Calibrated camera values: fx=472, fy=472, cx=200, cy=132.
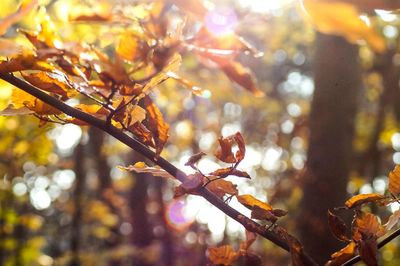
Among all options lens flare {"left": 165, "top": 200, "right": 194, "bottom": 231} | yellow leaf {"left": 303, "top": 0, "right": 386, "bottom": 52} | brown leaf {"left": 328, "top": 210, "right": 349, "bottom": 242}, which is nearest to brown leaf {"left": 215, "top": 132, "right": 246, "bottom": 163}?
brown leaf {"left": 328, "top": 210, "right": 349, "bottom": 242}

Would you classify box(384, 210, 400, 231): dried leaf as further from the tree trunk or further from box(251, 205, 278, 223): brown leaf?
the tree trunk

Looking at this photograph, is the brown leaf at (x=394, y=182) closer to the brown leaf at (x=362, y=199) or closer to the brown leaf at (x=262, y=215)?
the brown leaf at (x=362, y=199)

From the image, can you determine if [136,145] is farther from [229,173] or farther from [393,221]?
[393,221]

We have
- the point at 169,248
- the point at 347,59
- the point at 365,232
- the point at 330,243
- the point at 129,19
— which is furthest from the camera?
the point at 169,248

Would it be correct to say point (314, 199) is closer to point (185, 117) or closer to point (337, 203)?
point (337, 203)

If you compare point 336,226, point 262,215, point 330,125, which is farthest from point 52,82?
point 330,125

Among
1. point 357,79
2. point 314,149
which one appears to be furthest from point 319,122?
point 357,79

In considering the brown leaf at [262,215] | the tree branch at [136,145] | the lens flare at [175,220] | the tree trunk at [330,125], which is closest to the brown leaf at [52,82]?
the tree branch at [136,145]
